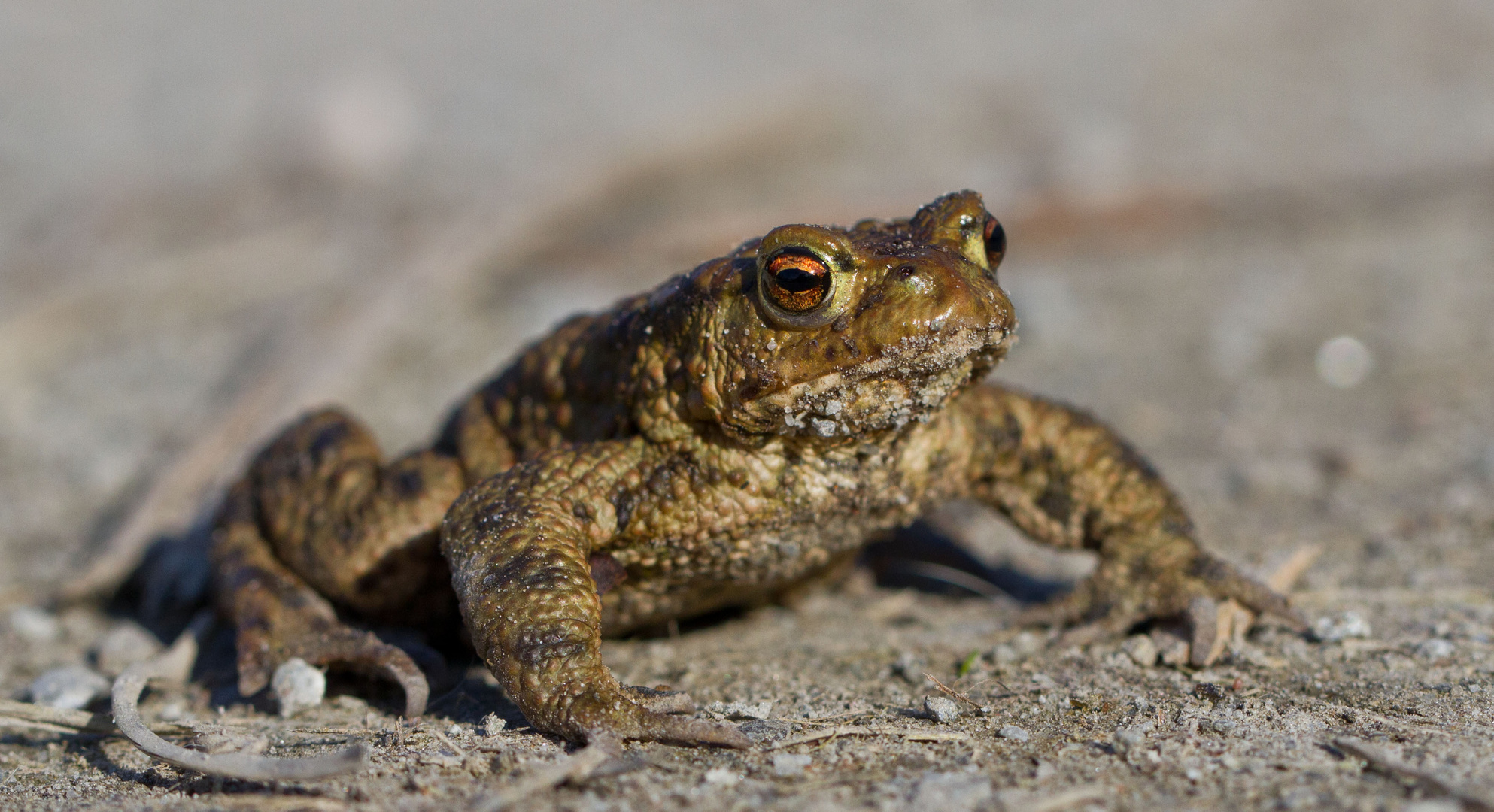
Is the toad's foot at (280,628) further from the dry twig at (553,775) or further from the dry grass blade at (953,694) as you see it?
the dry grass blade at (953,694)

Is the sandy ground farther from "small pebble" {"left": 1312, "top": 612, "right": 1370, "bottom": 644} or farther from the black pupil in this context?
the black pupil

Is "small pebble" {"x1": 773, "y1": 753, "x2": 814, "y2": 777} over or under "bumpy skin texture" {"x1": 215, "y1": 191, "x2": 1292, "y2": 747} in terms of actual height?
under

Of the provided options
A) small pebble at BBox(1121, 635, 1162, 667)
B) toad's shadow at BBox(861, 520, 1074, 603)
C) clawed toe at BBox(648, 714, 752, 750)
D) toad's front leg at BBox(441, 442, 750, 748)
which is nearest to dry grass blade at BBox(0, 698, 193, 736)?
toad's front leg at BBox(441, 442, 750, 748)

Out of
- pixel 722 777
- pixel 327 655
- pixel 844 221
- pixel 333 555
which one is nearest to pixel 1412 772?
pixel 722 777

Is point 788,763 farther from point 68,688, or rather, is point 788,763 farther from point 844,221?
point 844,221

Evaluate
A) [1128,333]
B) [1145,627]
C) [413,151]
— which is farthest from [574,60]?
[1145,627]
